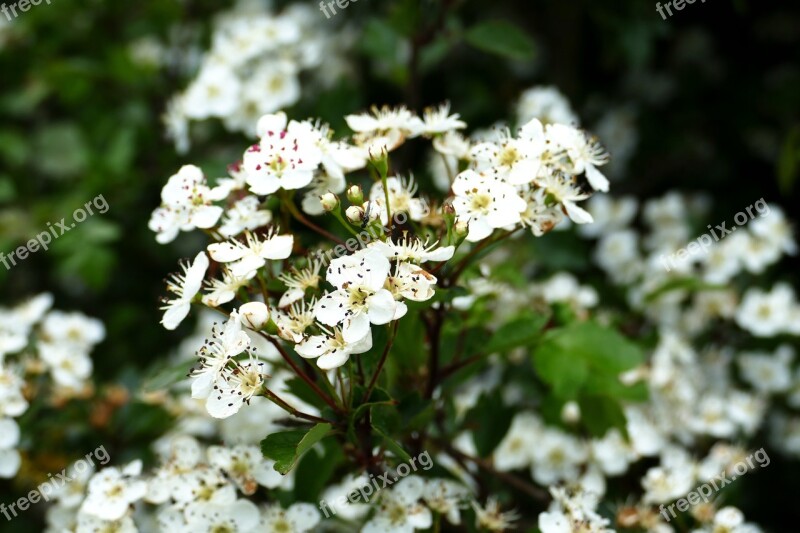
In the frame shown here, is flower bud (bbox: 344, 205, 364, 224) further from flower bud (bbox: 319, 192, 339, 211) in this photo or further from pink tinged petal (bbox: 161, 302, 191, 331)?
pink tinged petal (bbox: 161, 302, 191, 331)

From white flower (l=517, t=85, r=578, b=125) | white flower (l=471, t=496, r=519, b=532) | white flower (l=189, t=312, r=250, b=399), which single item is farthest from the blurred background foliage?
white flower (l=189, t=312, r=250, b=399)

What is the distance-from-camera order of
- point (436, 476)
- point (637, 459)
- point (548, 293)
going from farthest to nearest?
point (548, 293)
point (637, 459)
point (436, 476)

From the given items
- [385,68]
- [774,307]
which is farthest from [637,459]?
[385,68]

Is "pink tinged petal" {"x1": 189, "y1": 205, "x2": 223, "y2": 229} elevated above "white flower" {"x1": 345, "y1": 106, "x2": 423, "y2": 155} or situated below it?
below

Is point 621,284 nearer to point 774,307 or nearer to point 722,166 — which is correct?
point 774,307

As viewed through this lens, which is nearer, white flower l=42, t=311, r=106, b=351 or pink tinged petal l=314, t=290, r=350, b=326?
pink tinged petal l=314, t=290, r=350, b=326

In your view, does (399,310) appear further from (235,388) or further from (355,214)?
(235,388)

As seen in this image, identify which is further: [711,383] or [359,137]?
[711,383]

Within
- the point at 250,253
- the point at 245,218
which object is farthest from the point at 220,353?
the point at 245,218
